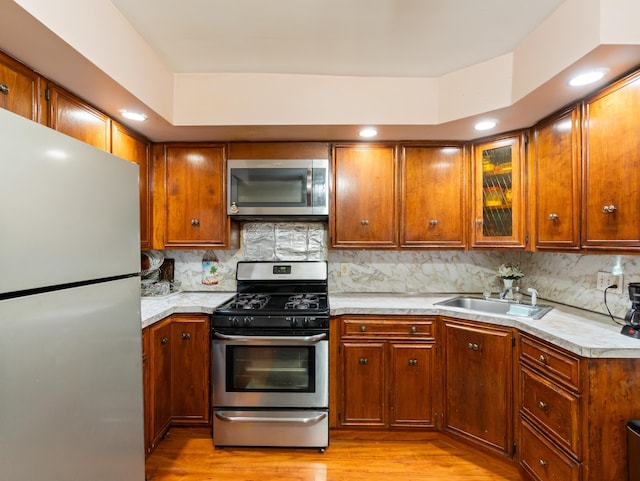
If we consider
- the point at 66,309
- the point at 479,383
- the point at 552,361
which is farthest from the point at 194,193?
the point at 552,361

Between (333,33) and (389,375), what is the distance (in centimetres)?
210

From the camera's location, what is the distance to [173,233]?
8.00 feet

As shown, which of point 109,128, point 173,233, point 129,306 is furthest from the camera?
point 173,233

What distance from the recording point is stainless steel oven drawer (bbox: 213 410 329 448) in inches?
80.7

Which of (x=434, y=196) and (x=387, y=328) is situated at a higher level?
(x=434, y=196)

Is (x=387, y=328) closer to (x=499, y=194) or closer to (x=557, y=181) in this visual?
(x=499, y=194)

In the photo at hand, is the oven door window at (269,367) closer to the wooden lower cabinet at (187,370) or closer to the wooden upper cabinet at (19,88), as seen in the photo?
the wooden lower cabinet at (187,370)

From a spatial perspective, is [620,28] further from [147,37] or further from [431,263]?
[147,37]

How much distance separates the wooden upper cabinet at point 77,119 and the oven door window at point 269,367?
1.50 meters

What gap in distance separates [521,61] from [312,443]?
8.52 ft

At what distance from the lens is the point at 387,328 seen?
85.0 inches

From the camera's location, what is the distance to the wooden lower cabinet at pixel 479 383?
188cm

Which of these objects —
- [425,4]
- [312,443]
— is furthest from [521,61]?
[312,443]

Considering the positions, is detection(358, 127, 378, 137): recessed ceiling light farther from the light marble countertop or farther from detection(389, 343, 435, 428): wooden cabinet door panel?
detection(389, 343, 435, 428): wooden cabinet door panel
